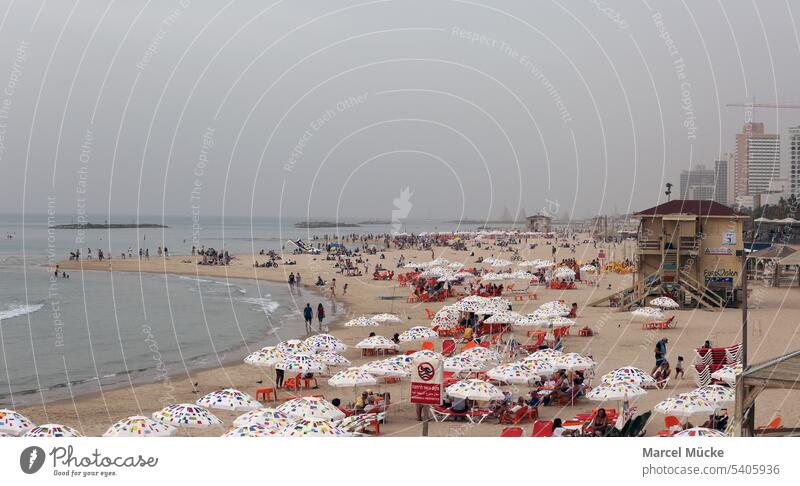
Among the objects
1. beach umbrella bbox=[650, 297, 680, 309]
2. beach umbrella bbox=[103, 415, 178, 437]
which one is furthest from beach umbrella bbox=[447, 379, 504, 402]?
beach umbrella bbox=[650, 297, 680, 309]

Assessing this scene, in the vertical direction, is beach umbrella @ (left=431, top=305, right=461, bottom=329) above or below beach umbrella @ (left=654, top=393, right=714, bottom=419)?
below

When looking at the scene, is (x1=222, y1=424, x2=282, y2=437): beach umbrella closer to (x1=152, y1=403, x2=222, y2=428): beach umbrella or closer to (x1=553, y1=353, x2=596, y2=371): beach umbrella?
(x1=152, y1=403, x2=222, y2=428): beach umbrella

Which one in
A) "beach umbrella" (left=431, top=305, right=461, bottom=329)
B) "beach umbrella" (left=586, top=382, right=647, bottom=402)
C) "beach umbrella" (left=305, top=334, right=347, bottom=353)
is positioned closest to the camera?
"beach umbrella" (left=586, top=382, right=647, bottom=402)

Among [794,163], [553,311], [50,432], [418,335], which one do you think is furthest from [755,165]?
[50,432]

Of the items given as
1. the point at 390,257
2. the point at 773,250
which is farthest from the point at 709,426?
the point at 390,257

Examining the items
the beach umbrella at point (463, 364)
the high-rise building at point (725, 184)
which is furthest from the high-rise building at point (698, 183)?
the beach umbrella at point (463, 364)

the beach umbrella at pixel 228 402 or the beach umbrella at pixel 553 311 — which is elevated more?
the beach umbrella at pixel 553 311

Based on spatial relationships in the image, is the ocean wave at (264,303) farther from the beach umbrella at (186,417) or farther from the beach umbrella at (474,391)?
the beach umbrella at (186,417)
